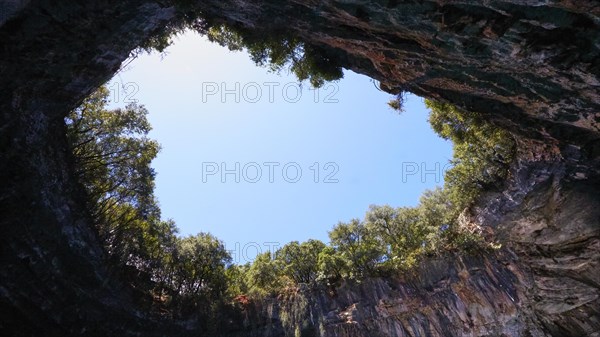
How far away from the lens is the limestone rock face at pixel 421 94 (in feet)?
42.2

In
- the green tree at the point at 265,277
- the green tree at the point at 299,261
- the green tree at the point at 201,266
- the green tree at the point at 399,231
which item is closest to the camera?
the green tree at the point at 201,266

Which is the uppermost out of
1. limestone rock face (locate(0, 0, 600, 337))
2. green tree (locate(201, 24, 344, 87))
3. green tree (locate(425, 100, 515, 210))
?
green tree (locate(201, 24, 344, 87))

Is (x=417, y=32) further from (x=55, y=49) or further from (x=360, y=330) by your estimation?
(x=360, y=330)

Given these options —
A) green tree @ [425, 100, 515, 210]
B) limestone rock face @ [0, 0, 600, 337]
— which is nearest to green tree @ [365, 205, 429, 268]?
limestone rock face @ [0, 0, 600, 337]

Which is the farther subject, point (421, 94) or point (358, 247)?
point (358, 247)

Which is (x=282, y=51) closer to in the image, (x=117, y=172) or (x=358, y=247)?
(x=117, y=172)

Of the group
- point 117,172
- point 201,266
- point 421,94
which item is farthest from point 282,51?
point 201,266

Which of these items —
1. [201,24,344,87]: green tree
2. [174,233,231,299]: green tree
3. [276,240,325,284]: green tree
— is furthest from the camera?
[276,240,325,284]: green tree

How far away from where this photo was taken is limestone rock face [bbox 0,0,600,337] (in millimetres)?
12867

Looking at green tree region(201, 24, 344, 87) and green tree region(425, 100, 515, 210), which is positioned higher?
green tree region(201, 24, 344, 87)

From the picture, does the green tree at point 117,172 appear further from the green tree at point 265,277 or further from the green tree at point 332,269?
the green tree at point 332,269

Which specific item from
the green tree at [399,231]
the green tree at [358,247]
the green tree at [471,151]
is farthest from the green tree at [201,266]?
the green tree at [471,151]

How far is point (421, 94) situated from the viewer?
66.9ft

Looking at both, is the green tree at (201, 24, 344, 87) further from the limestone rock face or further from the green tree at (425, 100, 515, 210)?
the green tree at (425, 100, 515, 210)
